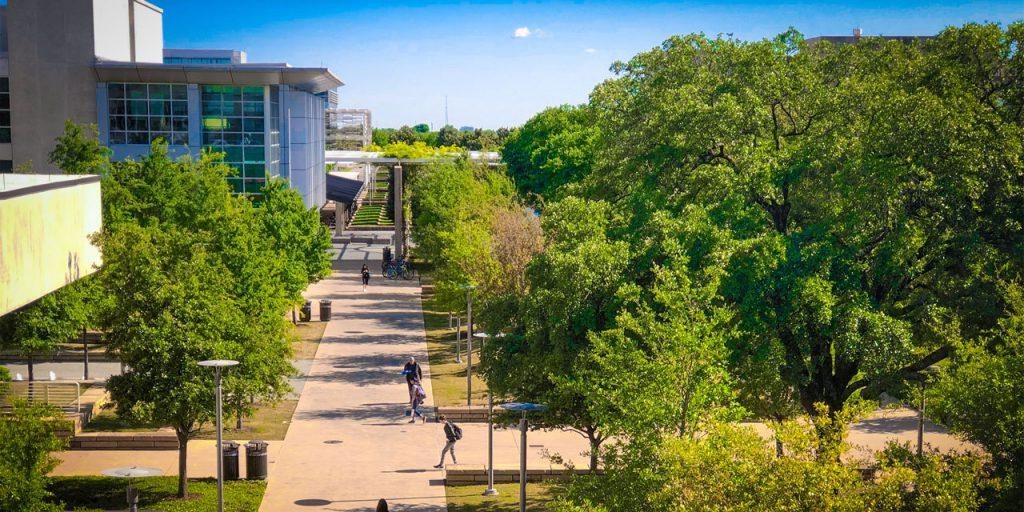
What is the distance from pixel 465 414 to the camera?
31344 millimetres

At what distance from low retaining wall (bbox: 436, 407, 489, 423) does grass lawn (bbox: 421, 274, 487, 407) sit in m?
1.47

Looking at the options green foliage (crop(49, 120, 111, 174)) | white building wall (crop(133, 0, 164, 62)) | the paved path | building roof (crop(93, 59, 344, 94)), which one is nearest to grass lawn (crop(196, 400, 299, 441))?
the paved path

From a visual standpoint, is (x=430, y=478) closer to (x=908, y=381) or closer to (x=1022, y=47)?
(x=908, y=381)

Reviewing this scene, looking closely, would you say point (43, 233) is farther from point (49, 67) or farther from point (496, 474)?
point (49, 67)

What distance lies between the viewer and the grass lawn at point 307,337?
42.2m

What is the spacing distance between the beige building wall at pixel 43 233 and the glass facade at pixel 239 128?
3786 cm

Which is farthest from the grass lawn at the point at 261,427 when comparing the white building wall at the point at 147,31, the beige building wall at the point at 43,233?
the white building wall at the point at 147,31

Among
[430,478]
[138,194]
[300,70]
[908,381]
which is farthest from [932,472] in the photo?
[300,70]

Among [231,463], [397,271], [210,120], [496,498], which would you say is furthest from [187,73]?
[496,498]

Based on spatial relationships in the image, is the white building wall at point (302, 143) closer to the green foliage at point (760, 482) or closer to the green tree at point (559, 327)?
the green tree at point (559, 327)

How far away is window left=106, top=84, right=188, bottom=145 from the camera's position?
56.0 metres

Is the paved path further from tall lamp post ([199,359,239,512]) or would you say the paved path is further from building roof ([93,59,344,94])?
building roof ([93,59,344,94])

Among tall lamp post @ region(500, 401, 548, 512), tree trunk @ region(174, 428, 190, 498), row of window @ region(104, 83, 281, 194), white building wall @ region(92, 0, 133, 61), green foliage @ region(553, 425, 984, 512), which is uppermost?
white building wall @ region(92, 0, 133, 61)

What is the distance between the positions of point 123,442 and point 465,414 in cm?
900
